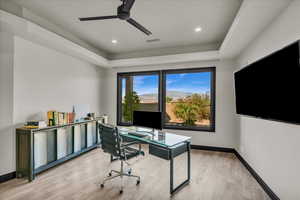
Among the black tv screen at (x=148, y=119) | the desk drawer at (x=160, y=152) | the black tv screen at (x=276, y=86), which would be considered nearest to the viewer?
the black tv screen at (x=276, y=86)

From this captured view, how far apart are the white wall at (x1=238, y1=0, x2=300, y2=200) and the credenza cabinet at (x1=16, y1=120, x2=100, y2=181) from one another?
371cm

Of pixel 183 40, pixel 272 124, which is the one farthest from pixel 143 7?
pixel 272 124

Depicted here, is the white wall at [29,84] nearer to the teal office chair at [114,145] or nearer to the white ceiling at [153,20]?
the white ceiling at [153,20]

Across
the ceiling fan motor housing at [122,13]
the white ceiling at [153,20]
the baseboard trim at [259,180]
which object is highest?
the white ceiling at [153,20]

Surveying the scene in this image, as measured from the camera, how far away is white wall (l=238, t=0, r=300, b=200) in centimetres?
175

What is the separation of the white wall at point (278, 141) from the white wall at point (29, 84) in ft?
13.4

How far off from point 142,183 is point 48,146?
1982mm

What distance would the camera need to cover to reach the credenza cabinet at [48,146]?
2678 millimetres

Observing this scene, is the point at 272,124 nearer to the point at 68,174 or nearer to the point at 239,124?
the point at 239,124

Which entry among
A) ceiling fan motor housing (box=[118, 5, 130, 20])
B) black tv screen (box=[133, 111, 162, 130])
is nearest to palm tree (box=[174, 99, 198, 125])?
black tv screen (box=[133, 111, 162, 130])

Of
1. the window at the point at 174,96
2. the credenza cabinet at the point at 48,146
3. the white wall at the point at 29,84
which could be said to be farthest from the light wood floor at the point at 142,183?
the window at the point at 174,96

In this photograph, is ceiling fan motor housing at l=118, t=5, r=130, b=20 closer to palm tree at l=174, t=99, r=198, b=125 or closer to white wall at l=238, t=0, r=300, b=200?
white wall at l=238, t=0, r=300, b=200

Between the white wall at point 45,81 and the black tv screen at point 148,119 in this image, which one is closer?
the white wall at point 45,81

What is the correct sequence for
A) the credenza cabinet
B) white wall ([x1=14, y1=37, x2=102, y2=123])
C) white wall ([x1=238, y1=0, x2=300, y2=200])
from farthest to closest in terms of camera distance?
white wall ([x1=14, y1=37, x2=102, y2=123])
the credenza cabinet
white wall ([x1=238, y1=0, x2=300, y2=200])
